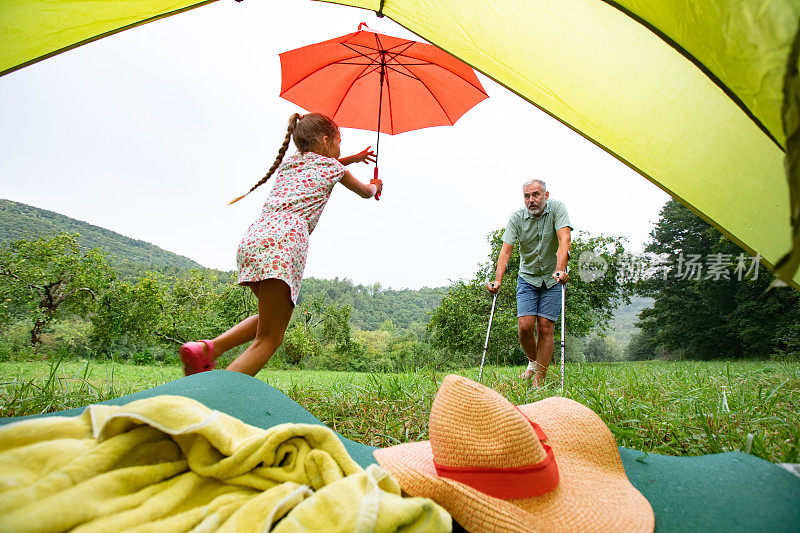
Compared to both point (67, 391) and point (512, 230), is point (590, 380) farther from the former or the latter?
point (67, 391)

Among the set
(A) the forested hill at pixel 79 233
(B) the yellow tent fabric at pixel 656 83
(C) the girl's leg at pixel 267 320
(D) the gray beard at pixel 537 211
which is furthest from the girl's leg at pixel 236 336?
(A) the forested hill at pixel 79 233

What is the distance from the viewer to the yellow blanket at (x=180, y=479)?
0.67m

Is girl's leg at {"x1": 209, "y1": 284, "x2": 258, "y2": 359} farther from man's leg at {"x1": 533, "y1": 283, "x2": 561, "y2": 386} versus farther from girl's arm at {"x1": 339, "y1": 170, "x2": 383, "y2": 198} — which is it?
man's leg at {"x1": 533, "y1": 283, "x2": 561, "y2": 386}

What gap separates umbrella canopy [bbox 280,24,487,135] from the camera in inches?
113

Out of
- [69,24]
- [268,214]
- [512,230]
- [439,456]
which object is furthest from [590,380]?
[69,24]

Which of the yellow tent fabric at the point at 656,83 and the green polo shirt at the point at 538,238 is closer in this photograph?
the yellow tent fabric at the point at 656,83

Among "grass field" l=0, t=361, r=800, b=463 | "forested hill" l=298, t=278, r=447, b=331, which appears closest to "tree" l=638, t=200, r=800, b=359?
"forested hill" l=298, t=278, r=447, b=331

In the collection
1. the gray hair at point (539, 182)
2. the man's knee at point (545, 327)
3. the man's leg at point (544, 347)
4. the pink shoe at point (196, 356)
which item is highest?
the gray hair at point (539, 182)

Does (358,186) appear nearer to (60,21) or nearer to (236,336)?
(236,336)

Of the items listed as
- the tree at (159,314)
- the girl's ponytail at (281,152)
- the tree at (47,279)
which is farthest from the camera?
the tree at (159,314)

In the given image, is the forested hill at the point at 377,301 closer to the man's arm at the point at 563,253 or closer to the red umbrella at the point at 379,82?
the red umbrella at the point at 379,82

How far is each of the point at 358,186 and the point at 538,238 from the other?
67.2 inches

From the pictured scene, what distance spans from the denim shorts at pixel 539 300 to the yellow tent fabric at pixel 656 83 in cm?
141

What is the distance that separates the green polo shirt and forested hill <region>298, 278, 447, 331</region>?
2079 cm
